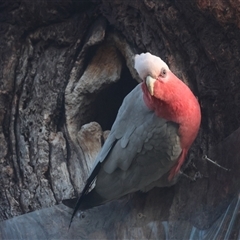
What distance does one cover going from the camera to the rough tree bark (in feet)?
6.61

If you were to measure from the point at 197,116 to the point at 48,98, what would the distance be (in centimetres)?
79

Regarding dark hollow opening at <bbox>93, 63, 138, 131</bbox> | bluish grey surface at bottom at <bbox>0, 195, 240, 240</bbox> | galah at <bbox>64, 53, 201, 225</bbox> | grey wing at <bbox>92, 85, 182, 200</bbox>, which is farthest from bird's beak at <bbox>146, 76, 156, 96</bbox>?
dark hollow opening at <bbox>93, 63, 138, 131</bbox>

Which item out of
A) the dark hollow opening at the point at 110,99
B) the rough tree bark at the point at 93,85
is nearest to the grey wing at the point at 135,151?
the rough tree bark at the point at 93,85

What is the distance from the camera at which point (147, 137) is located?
6.31ft

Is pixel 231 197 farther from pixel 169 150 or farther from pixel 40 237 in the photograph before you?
pixel 40 237

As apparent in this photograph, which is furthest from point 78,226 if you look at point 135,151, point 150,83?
point 150,83

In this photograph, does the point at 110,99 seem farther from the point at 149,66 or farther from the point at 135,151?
the point at 149,66

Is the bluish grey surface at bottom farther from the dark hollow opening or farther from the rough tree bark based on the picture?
the dark hollow opening

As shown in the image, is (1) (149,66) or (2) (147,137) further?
(2) (147,137)

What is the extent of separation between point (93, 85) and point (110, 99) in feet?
0.60

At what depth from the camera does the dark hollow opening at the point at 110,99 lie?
2.48 meters

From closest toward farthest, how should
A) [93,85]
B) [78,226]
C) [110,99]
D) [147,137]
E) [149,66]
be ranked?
1. [149,66]
2. [147,137]
3. [78,226]
4. [93,85]
5. [110,99]

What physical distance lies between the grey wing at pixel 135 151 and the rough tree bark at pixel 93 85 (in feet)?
0.42

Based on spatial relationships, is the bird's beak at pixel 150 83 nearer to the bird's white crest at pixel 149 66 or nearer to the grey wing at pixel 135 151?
the bird's white crest at pixel 149 66
